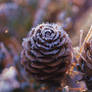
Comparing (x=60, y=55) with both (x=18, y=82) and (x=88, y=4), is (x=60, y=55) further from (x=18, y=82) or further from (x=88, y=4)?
(x=88, y=4)

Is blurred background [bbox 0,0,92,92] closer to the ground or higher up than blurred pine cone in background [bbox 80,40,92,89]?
higher up

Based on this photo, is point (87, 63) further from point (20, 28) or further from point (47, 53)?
point (20, 28)

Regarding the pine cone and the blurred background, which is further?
the blurred background

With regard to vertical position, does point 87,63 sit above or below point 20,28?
below

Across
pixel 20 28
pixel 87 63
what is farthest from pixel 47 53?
pixel 20 28

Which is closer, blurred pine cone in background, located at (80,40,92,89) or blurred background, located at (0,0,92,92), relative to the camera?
blurred pine cone in background, located at (80,40,92,89)

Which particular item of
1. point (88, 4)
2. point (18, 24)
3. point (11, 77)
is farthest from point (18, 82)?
point (88, 4)
